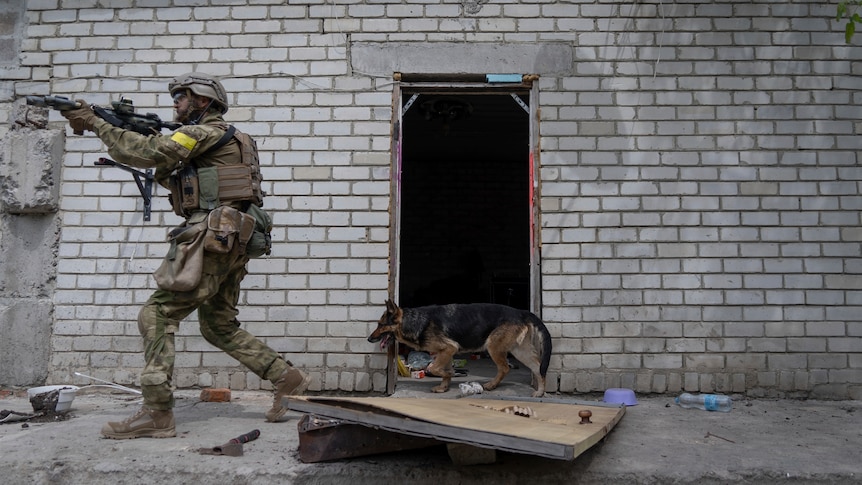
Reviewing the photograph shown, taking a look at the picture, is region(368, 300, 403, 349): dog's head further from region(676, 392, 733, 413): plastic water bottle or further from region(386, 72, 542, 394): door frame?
region(676, 392, 733, 413): plastic water bottle

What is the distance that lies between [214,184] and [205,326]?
0.93m

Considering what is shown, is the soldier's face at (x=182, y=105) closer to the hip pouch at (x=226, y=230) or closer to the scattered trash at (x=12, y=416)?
the hip pouch at (x=226, y=230)

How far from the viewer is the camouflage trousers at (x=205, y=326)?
338 centimetres

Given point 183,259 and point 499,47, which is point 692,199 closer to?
point 499,47

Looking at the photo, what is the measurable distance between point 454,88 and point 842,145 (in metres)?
3.26

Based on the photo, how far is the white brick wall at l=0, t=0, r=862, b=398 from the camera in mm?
4906

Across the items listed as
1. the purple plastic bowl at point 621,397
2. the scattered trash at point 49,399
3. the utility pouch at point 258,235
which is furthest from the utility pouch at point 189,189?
the purple plastic bowl at point 621,397

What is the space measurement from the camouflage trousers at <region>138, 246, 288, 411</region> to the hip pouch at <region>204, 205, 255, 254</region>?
0.36ft

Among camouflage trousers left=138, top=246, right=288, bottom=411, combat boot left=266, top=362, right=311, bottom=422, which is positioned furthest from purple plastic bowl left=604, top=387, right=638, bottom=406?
camouflage trousers left=138, top=246, right=288, bottom=411

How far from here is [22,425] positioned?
3711 mm

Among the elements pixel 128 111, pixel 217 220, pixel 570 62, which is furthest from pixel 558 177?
pixel 128 111

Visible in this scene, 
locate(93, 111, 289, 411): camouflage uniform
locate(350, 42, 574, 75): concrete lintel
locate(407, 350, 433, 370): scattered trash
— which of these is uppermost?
locate(350, 42, 574, 75): concrete lintel

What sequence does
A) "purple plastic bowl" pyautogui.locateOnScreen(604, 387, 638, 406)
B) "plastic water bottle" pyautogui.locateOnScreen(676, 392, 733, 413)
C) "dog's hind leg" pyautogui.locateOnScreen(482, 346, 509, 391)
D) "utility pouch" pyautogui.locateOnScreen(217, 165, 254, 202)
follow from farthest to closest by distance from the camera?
"dog's hind leg" pyautogui.locateOnScreen(482, 346, 509, 391) < "purple plastic bowl" pyautogui.locateOnScreen(604, 387, 638, 406) < "plastic water bottle" pyautogui.locateOnScreen(676, 392, 733, 413) < "utility pouch" pyautogui.locateOnScreen(217, 165, 254, 202)

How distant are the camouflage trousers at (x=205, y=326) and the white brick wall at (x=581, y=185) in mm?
1079
